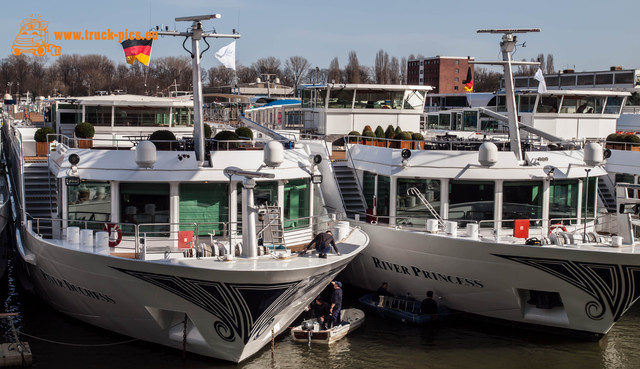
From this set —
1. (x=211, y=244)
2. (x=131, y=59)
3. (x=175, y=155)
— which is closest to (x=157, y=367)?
(x=211, y=244)

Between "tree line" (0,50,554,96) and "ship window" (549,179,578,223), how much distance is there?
54313 mm

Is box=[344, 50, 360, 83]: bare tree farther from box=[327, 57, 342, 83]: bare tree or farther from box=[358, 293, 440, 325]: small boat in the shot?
box=[358, 293, 440, 325]: small boat

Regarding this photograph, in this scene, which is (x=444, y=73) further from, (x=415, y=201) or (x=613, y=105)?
(x=415, y=201)

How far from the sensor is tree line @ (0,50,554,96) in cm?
7762

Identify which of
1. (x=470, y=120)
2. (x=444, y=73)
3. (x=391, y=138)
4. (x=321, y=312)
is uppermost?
(x=444, y=73)

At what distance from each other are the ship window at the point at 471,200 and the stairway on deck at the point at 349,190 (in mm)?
2746

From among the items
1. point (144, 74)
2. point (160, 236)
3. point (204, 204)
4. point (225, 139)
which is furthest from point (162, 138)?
point (144, 74)

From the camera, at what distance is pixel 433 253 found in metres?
17.1

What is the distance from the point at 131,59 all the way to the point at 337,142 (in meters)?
10.3

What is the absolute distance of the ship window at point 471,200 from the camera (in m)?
17.7

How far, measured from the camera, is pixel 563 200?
1808 cm

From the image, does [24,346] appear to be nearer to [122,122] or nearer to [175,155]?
[175,155]

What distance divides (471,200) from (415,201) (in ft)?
4.50

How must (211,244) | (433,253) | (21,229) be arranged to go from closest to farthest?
(211,244), (433,253), (21,229)
